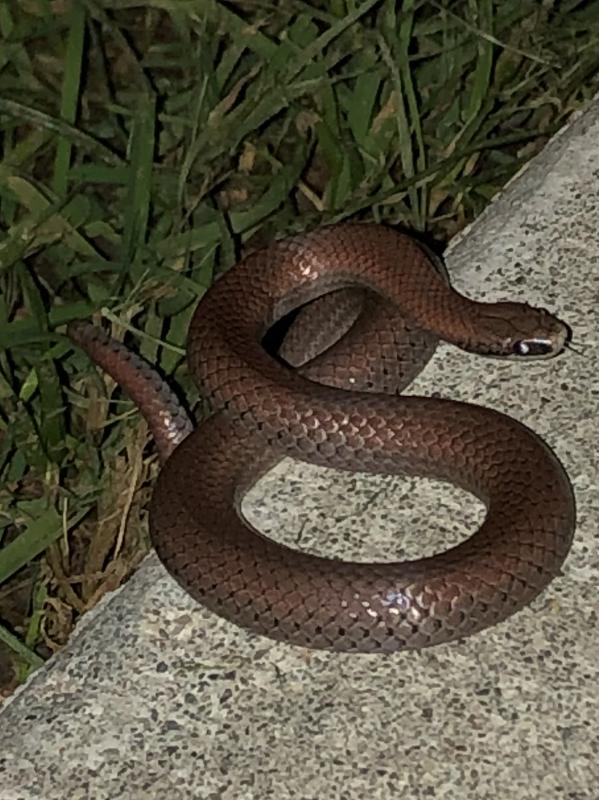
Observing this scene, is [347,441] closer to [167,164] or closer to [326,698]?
[326,698]

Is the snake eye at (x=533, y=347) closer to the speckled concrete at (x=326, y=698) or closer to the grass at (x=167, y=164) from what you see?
the speckled concrete at (x=326, y=698)

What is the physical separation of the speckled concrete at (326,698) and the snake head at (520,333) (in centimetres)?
17

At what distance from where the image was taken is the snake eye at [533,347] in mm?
3016

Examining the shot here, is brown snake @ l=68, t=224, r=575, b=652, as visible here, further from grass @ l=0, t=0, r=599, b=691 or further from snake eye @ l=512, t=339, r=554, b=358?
grass @ l=0, t=0, r=599, b=691

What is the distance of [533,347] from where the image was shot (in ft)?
9.91

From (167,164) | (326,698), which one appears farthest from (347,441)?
(167,164)

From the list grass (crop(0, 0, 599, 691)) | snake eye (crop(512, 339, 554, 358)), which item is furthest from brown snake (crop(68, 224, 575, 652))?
grass (crop(0, 0, 599, 691))

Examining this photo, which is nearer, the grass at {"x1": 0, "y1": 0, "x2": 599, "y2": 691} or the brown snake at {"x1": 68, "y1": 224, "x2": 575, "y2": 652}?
the brown snake at {"x1": 68, "y1": 224, "x2": 575, "y2": 652}

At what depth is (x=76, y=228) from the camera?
3656mm

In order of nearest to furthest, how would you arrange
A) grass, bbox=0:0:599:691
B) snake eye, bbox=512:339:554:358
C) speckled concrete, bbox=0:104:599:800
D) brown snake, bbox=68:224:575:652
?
speckled concrete, bbox=0:104:599:800
brown snake, bbox=68:224:575:652
snake eye, bbox=512:339:554:358
grass, bbox=0:0:599:691

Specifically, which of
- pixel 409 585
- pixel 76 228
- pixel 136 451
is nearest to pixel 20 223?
pixel 76 228

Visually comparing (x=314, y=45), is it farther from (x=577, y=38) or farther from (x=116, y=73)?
→ (x=577, y=38)

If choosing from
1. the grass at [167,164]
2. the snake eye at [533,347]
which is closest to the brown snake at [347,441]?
the snake eye at [533,347]

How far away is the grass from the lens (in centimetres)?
342
